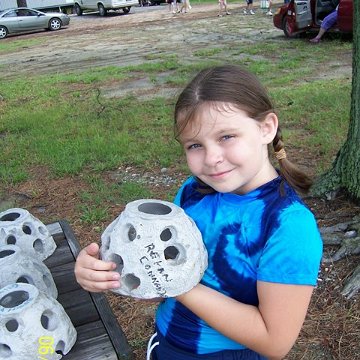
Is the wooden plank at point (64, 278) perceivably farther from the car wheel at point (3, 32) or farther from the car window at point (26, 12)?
the car window at point (26, 12)

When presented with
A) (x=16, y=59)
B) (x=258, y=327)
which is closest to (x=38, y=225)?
(x=258, y=327)

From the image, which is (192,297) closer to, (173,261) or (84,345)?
(173,261)

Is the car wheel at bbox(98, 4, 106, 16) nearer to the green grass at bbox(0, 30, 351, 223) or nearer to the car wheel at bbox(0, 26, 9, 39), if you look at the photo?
the car wheel at bbox(0, 26, 9, 39)

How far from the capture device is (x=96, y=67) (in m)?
10.9

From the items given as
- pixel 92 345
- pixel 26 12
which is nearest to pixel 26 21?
pixel 26 12

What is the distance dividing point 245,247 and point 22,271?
3.79 feet

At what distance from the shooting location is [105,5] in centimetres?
2612

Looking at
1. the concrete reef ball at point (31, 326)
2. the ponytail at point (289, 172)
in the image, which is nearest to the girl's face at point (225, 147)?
the ponytail at point (289, 172)

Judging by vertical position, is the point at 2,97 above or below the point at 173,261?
below

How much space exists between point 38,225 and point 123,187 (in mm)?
2042

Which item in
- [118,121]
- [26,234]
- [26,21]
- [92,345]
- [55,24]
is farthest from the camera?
[55,24]

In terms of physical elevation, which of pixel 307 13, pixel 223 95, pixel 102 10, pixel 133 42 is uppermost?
pixel 223 95

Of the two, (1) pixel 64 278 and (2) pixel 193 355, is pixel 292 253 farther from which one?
(1) pixel 64 278

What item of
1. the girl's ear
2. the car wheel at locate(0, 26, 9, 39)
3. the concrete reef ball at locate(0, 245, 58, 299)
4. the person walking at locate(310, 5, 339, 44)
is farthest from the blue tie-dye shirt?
the car wheel at locate(0, 26, 9, 39)
